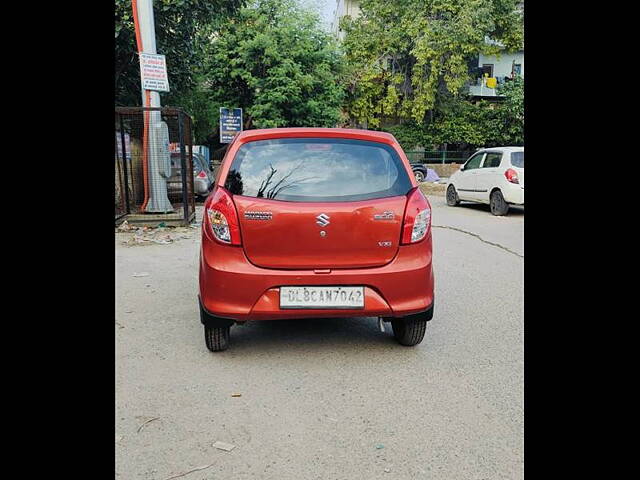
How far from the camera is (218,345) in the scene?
4023 millimetres

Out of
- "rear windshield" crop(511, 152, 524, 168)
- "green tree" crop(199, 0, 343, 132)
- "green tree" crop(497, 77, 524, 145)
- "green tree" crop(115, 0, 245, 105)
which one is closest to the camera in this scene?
"rear windshield" crop(511, 152, 524, 168)

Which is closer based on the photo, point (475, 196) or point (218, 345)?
point (218, 345)

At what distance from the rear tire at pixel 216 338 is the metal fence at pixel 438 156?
28.6m

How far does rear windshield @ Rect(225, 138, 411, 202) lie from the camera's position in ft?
12.2

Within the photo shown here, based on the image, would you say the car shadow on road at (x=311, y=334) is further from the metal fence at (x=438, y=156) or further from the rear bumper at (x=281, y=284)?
the metal fence at (x=438, y=156)

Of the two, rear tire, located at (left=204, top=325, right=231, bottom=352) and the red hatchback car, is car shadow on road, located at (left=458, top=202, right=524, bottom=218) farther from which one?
rear tire, located at (left=204, top=325, right=231, bottom=352)

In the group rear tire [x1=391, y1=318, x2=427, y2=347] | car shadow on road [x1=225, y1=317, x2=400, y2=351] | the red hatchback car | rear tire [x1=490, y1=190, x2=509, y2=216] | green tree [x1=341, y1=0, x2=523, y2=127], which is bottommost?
car shadow on road [x1=225, y1=317, x2=400, y2=351]

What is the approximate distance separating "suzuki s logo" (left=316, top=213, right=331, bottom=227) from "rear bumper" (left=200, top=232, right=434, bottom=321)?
33 cm

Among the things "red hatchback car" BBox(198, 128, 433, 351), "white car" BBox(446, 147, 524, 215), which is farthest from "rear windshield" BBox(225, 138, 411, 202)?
"white car" BBox(446, 147, 524, 215)

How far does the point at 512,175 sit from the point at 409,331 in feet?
30.4

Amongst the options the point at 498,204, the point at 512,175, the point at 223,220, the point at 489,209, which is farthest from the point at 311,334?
the point at 489,209
